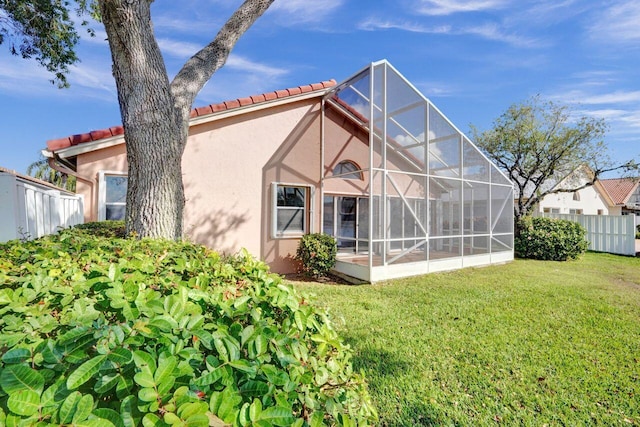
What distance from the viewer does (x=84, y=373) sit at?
809 mm

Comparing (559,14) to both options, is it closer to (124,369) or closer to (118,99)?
(118,99)

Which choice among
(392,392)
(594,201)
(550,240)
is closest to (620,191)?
(594,201)

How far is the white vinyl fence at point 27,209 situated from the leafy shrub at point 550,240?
16.0 m

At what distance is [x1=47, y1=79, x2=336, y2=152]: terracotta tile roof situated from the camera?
260 inches

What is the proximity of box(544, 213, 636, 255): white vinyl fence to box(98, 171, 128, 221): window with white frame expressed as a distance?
2020 cm

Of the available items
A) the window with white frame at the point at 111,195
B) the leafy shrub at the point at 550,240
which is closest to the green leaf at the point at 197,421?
the window with white frame at the point at 111,195

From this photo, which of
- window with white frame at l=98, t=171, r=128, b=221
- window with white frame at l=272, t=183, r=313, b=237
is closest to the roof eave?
window with white frame at l=98, t=171, r=128, b=221

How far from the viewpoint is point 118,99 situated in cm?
441

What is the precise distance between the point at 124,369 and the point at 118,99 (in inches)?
191

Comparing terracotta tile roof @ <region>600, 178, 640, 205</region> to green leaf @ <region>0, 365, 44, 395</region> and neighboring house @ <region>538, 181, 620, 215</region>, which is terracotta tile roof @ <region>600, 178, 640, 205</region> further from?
green leaf @ <region>0, 365, 44, 395</region>

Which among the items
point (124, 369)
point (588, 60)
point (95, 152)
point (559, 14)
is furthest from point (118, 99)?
point (588, 60)

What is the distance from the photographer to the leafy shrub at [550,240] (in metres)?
12.4

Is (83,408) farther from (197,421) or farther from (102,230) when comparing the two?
(102,230)

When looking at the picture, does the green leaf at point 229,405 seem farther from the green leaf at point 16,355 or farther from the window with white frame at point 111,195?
the window with white frame at point 111,195
